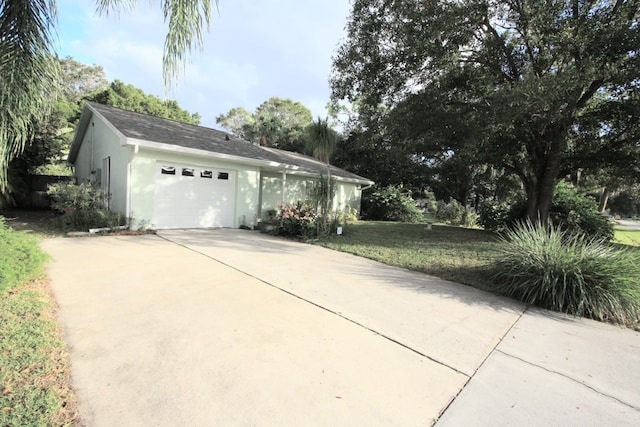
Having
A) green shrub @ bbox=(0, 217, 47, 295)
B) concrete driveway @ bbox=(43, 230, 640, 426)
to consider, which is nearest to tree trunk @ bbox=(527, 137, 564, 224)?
concrete driveway @ bbox=(43, 230, 640, 426)

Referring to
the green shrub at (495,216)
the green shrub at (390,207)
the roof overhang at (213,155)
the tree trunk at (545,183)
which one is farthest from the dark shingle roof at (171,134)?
the tree trunk at (545,183)

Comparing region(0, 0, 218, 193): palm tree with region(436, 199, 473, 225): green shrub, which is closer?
region(0, 0, 218, 193): palm tree

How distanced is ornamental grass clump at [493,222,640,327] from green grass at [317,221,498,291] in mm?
629

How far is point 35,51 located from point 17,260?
2636 millimetres

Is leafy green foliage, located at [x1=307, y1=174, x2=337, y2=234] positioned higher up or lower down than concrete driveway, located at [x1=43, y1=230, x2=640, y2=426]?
higher up

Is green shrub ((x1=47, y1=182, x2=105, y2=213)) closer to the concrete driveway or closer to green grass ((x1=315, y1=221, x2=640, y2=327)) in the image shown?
the concrete driveway

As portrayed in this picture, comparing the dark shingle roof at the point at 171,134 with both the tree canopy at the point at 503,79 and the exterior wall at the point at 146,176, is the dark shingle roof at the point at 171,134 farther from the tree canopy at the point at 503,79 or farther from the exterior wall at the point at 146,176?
the tree canopy at the point at 503,79

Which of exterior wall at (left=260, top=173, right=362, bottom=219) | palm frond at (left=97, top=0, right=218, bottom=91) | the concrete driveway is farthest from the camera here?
exterior wall at (left=260, top=173, right=362, bottom=219)

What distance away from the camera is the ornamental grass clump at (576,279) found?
4.25 metres

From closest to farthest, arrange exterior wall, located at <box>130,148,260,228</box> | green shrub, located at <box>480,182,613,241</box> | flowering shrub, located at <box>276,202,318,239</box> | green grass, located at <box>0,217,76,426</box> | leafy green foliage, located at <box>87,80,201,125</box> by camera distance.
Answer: green grass, located at <box>0,217,76,426</box>
exterior wall, located at <box>130,148,260,228</box>
flowering shrub, located at <box>276,202,318,239</box>
green shrub, located at <box>480,182,613,241</box>
leafy green foliage, located at <box>87,80,201,125</box>

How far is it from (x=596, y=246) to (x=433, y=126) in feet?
18.4

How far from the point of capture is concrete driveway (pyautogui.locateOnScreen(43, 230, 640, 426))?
2.13m

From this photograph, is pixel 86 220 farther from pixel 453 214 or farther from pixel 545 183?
pixel 453 214

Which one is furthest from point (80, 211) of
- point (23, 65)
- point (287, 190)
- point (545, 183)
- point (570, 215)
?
point (570, 215)
